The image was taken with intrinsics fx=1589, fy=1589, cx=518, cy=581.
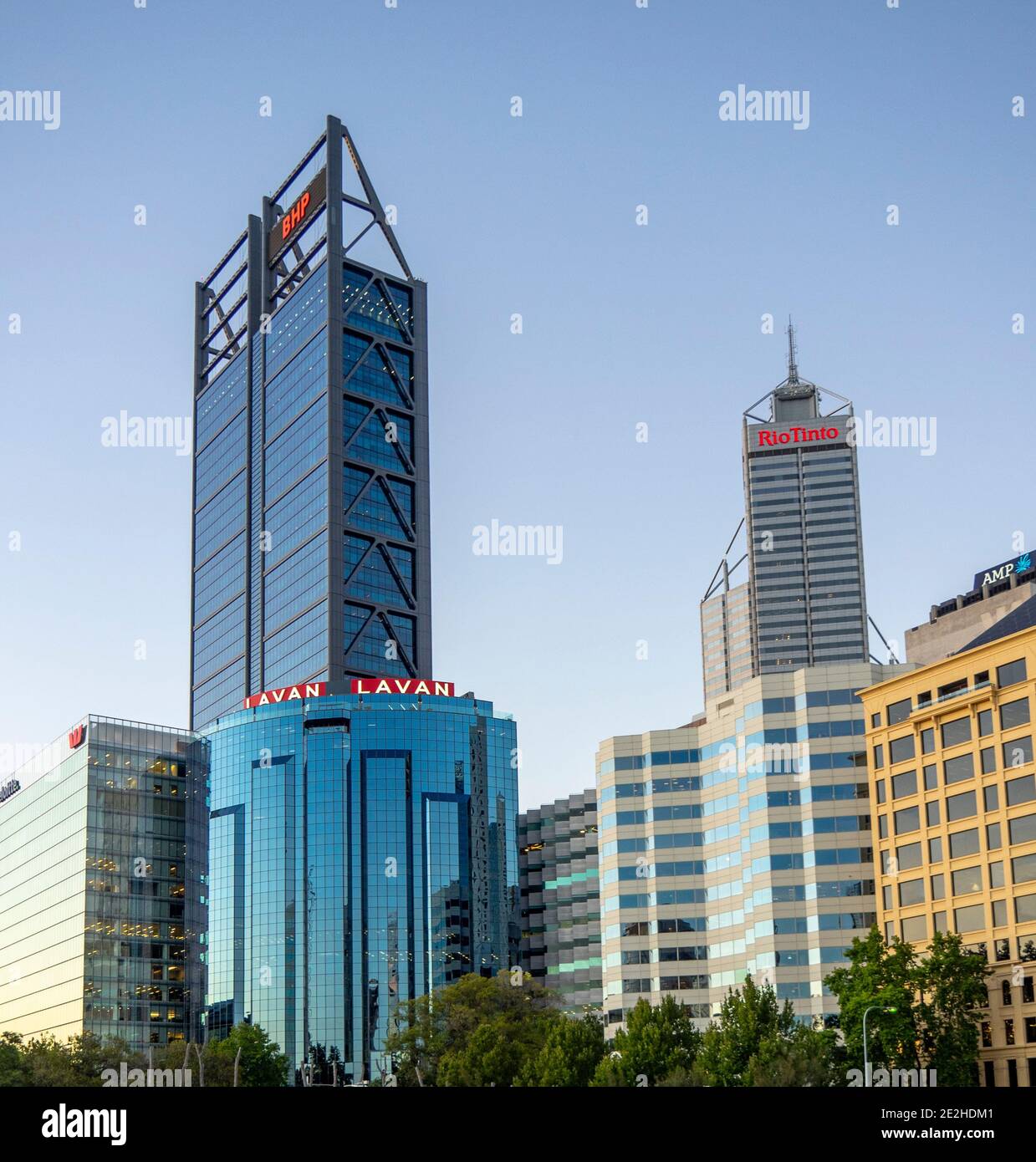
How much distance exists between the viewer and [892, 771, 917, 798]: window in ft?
491

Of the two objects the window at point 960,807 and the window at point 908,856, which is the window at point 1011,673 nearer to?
the window at point 960,807

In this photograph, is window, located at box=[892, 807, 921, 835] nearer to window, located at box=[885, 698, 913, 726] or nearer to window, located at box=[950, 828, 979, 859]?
window, located at box=[950, 828, 979, 859]

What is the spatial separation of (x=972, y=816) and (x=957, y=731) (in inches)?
318

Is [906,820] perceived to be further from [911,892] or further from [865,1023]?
[865,1023]

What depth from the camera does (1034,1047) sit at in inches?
5113

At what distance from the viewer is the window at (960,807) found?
142425 millimetres

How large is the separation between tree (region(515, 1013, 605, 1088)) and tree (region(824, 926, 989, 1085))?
833 inches

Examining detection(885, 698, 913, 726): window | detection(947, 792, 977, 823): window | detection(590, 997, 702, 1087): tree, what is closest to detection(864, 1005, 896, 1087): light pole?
detection(590, 997, 702, 1087): tree

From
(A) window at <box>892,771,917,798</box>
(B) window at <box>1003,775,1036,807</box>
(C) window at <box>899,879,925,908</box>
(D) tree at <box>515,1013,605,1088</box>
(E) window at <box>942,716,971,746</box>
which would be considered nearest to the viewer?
(D) tree at <box>515,1013,605,1088</box>

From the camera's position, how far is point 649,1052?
124312 millimetres
